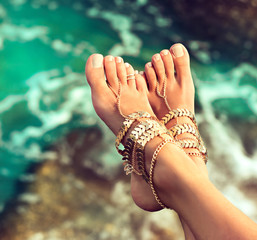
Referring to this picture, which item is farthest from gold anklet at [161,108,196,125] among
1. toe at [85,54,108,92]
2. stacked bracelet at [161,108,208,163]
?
toe at [85,54,108,92]

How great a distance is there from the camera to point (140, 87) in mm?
1058

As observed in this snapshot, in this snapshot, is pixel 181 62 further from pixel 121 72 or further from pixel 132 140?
pixel 132 140

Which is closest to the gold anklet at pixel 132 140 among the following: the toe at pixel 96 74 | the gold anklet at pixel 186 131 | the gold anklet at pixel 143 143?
the gold anklet at pixel 143 143

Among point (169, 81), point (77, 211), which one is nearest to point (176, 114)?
point (169, 81)

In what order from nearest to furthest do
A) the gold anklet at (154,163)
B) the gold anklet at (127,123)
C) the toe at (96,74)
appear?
the gold anklet at (154,163)
the gold anklet at (127,123)
the toe at (96,74)

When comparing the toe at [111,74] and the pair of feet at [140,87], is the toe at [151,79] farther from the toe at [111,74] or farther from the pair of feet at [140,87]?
the toe at [111,74]

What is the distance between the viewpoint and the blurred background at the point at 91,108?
96cm

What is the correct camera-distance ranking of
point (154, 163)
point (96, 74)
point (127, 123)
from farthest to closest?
point (96, 74), point (127, 123), point (154, 163)

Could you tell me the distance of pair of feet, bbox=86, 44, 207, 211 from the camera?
965 millimetres

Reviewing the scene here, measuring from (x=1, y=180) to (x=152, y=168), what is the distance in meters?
0.54

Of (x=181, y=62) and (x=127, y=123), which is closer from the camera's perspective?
(x=127, y=123)

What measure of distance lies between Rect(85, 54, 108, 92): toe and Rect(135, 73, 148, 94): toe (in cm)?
13

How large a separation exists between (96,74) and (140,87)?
0.55 ft

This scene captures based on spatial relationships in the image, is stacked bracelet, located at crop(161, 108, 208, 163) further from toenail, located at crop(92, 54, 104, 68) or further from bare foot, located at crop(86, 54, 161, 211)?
toenail, located at crop(92, 54, 104, 68)
